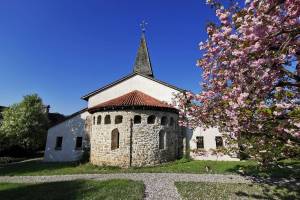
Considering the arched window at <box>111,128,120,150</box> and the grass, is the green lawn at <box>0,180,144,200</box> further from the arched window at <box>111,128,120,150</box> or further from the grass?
the arched window at <box>111,128,120,150</box>

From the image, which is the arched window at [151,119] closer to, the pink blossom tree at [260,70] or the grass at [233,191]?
the grass at [233,191]

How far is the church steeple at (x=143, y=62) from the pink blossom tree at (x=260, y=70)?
70.0 feet

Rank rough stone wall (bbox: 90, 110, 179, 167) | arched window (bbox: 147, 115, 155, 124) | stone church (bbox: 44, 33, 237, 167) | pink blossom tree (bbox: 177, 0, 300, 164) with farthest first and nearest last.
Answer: arched window (bbox: 147, 115, 155, 124)
stone church (bbox: 44, 33, 237, 167)
rough stone wall (bbox: 90, 110, 179, 167)
pink blossom tree (bbox: 177, 0, 300, 164)

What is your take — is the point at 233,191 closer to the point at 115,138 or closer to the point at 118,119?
the point at 115,138

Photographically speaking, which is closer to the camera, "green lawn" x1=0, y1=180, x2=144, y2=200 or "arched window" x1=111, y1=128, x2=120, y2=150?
"green lawn" x1=0, y1=180, x2=144, y2=200

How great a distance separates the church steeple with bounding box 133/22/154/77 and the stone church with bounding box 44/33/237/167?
382 cm

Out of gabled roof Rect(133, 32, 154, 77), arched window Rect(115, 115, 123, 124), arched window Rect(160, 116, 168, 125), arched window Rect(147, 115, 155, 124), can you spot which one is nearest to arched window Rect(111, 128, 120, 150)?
arched window Rect(115, 115, 123, 124)

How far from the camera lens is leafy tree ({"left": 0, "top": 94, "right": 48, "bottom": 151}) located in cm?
2805

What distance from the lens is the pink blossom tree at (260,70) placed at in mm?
4133

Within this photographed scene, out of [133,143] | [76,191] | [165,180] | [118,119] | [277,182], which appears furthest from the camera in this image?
[118,119]

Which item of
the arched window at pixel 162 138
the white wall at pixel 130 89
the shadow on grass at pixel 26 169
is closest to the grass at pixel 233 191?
the arched window at pixel 162 138

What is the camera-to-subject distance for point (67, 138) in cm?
2386

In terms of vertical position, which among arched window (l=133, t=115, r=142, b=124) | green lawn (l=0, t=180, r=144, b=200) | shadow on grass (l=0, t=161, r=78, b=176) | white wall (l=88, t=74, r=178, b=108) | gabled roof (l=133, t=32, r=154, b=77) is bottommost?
green lawn (l=0, t=180, r=144, b=200)

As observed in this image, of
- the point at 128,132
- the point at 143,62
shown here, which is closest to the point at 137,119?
the point at 128,132
